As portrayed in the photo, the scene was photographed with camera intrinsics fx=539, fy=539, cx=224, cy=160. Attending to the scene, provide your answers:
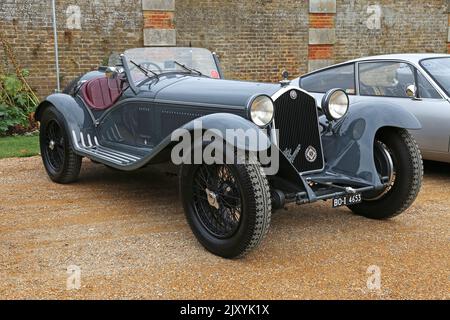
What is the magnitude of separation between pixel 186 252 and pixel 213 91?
1465 millimetres

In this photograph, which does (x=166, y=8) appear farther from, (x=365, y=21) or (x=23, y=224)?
(x=23, y=224)

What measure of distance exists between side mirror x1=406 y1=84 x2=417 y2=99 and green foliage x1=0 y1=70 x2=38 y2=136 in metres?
6.50

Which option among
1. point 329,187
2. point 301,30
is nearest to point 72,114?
point 329,187

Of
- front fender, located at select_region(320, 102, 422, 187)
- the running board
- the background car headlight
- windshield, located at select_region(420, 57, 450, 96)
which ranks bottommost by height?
the running board

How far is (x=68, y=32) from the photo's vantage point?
412 inches

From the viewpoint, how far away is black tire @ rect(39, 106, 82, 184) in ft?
19.3

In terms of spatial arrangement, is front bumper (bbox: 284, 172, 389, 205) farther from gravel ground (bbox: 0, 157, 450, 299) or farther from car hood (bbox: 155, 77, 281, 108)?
car hood (bbox: 155, 77, 281, 108)

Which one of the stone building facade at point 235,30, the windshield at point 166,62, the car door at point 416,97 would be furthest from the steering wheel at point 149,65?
the stone building facade at point 235,30

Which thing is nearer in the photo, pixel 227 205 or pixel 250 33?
pixel 227 205

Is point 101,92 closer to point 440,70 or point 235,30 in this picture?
point 440,70

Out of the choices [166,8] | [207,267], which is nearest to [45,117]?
[207,267]

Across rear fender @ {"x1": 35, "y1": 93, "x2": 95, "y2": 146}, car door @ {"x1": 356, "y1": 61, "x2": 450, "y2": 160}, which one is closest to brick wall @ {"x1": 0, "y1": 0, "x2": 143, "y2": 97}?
rear fender @ {"x1": 35, "y1": 93, "x2": 95, "y2": 146}

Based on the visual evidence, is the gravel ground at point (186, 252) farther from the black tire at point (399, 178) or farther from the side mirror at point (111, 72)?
the side mirror at point (111, 72)

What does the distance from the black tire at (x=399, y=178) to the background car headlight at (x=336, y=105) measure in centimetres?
42
